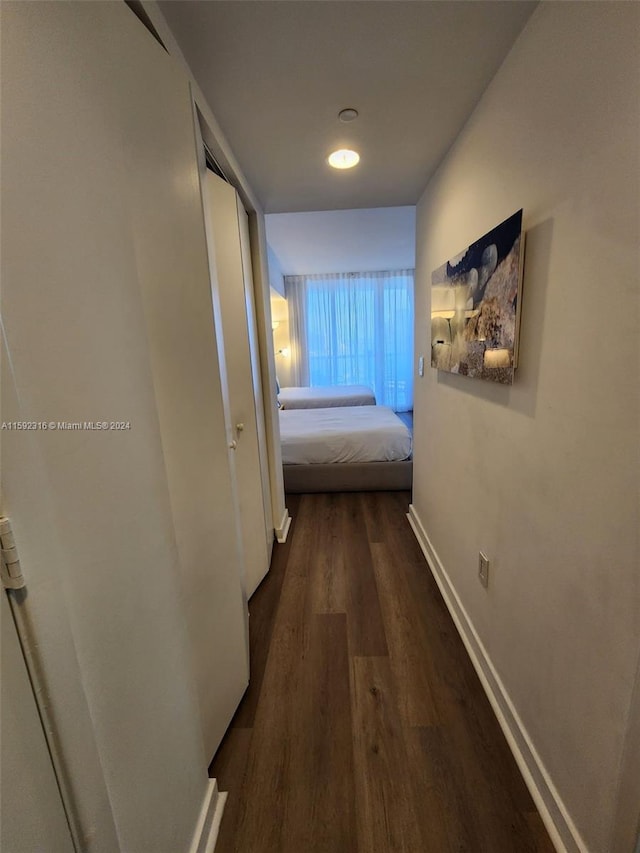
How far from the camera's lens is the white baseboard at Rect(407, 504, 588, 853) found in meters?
0.95

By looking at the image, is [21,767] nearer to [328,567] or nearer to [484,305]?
[484,305]

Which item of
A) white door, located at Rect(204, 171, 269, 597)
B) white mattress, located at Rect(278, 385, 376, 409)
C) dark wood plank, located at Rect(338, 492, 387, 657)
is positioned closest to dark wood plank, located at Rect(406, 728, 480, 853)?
dark wood plank, located at Rect(338, 492, 387, 657)

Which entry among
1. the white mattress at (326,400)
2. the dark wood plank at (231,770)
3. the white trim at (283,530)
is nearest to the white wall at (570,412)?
the dark wood plank at (231,770)

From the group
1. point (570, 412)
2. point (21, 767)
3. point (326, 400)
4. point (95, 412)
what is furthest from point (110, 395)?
point (326, 400)

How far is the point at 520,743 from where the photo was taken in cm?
116

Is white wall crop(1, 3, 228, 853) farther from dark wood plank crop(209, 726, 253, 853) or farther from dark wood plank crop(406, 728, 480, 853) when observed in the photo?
dark wood plank crop(406, 728, 480, 853)

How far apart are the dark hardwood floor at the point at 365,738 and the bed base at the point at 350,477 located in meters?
1.23

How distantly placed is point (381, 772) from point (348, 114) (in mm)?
2432

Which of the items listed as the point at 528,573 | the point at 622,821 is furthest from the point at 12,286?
the point at 622,821

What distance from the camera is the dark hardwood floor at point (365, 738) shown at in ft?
3.32

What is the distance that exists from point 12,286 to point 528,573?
4.80ft

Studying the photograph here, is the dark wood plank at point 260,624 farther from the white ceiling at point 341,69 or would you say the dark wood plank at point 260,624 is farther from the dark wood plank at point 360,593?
the white ceiling at point 341,69

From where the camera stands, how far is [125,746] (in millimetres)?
691

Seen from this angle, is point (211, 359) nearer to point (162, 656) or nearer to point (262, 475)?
point (162, 656)
